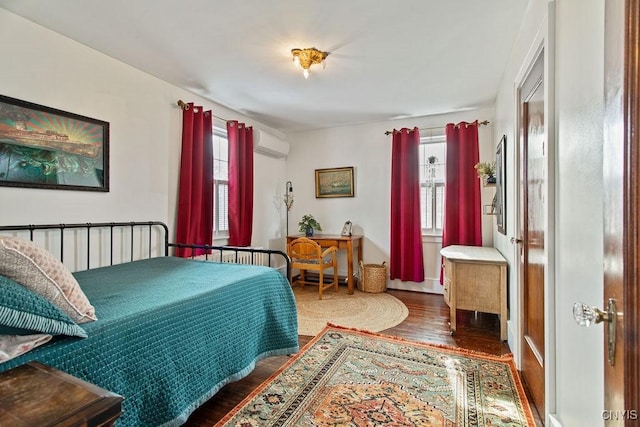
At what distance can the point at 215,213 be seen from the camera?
12.3 feet

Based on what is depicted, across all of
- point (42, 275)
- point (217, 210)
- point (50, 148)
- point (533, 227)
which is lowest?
point (42, 275)

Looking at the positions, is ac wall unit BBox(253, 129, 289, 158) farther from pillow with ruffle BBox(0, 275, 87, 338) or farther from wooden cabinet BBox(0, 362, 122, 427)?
wooden cabinet BBox(0, 362, 122, 427)

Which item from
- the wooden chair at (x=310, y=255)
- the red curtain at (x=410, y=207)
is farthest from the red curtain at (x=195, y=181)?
the red curtain at (x=410, y=207)

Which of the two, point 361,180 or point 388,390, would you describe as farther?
point 361,180

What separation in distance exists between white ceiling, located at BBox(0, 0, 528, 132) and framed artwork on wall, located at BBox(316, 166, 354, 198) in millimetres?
1309

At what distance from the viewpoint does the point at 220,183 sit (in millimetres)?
3826

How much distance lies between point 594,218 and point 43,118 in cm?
307

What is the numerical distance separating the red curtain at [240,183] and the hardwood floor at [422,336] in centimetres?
167

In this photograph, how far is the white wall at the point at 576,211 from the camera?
38.1 inches

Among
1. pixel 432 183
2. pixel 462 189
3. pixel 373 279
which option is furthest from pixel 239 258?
pixel 462 189

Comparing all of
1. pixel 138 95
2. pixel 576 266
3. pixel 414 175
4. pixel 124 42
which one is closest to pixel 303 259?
pixel 414 175

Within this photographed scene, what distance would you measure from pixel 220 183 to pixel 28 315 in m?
2.95

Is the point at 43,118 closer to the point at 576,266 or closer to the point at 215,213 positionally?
the point at 215,213

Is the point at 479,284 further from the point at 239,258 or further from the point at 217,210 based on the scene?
the point at 217,210
